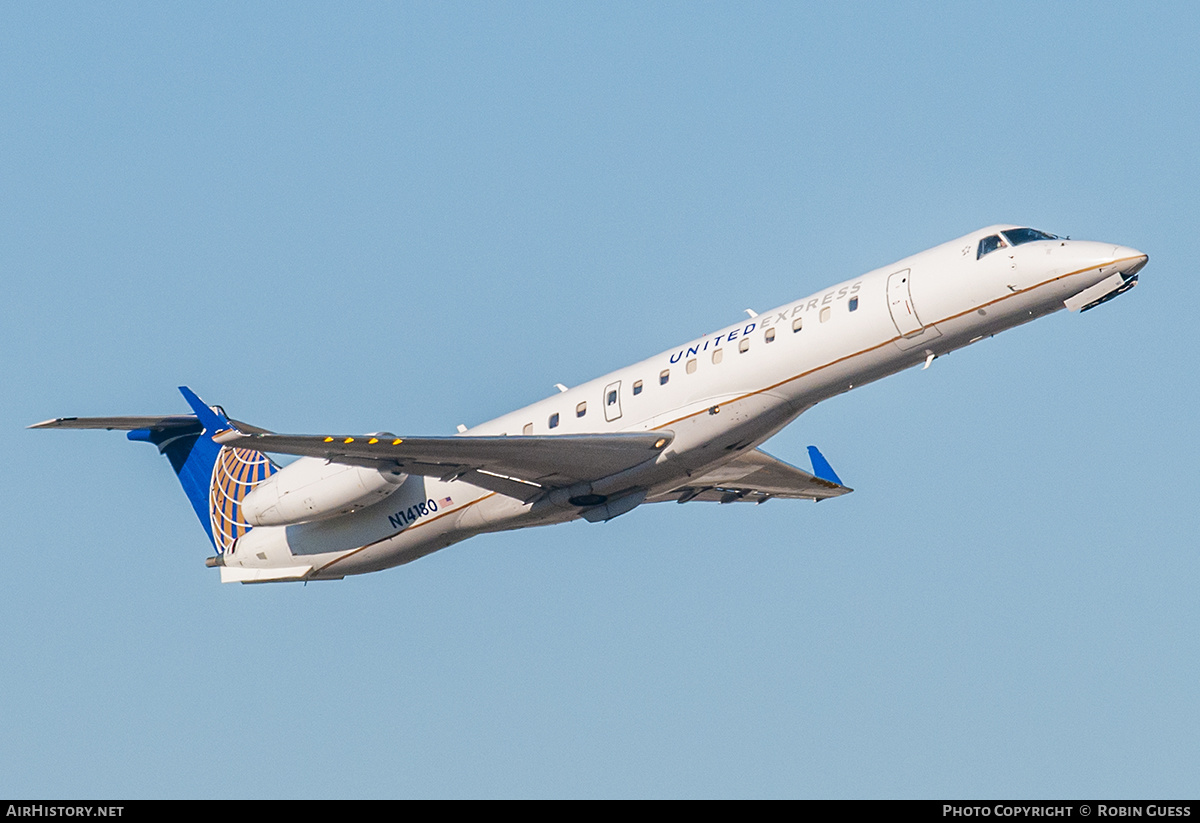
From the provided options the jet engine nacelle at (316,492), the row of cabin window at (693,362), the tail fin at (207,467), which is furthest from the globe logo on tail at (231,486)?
the row of cabin window at (693,362)

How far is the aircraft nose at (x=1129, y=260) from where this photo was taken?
63.4ft

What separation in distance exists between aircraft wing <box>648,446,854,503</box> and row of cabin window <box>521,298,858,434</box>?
7.90 ft

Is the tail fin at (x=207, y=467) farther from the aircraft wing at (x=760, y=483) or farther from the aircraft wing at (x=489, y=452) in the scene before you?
the aircraft wing at (x=760, y=483)

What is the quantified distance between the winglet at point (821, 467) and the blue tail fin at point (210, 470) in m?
9.23

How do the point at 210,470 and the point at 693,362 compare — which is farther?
the point at 210,470

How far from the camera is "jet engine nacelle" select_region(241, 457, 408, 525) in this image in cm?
2323

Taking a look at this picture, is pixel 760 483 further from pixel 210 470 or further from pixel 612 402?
pixel 210 470

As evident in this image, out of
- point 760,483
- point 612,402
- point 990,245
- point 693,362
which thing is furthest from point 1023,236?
point 760,483

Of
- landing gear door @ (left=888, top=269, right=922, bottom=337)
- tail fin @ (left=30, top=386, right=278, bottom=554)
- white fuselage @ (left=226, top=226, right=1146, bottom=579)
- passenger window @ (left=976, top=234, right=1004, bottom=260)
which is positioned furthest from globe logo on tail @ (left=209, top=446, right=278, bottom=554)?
passenger window @ (left=976, top=234, right=1004, bottom=260)

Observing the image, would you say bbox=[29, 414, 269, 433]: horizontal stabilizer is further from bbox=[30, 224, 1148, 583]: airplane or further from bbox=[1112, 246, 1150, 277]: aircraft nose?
bbox=[1112, 246, 1150, 277]: aircraft nose

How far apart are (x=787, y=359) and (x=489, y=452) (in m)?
4.26

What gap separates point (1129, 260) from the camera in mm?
19328
